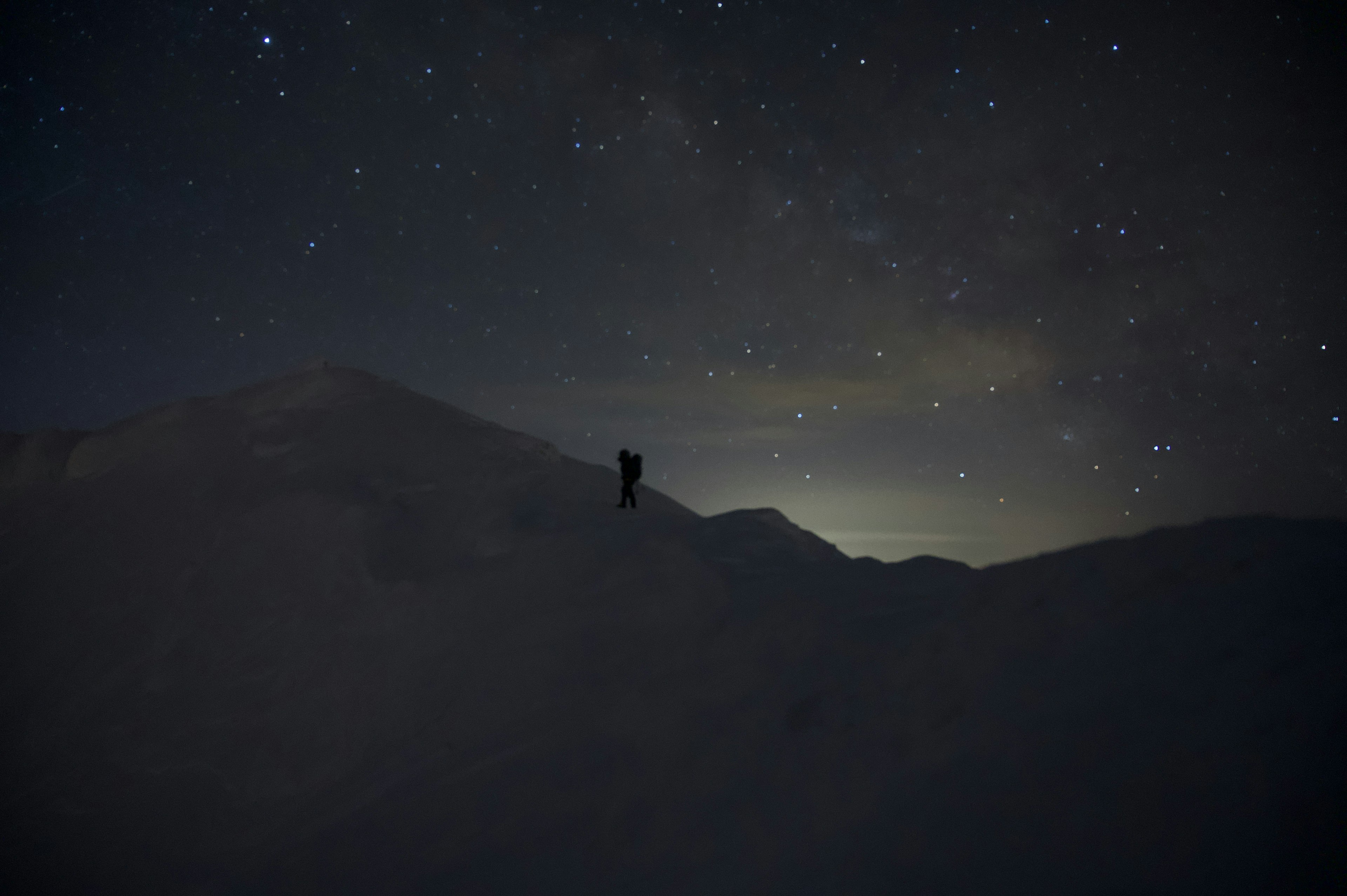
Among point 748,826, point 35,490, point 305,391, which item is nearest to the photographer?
point 748,826

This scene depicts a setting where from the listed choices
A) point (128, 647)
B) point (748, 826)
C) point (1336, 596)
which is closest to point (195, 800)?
point (128, 647)

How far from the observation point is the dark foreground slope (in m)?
4.91

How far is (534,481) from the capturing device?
16.3 m

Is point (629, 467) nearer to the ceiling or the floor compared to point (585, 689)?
nearer to the ceiling

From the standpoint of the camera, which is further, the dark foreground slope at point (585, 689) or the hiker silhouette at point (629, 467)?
the hiker silhouette at point (629, 467)

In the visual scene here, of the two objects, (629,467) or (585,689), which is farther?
(629,467)

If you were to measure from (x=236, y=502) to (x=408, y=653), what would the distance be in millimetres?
7613

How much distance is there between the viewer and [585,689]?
31.7 feet

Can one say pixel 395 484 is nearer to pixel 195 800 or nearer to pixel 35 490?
pixel 195 800

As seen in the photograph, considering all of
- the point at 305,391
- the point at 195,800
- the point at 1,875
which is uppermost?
the point at 305,391

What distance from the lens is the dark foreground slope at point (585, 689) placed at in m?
4.91

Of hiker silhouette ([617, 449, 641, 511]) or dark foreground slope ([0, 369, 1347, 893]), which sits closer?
dark foreground slope ([0, 369, 1347, 893])

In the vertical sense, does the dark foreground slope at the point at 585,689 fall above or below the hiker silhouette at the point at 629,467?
below

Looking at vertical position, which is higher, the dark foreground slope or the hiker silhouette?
the hiker silhouette
